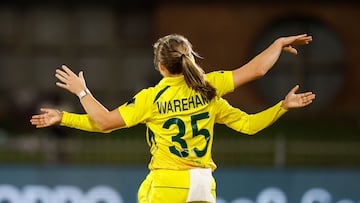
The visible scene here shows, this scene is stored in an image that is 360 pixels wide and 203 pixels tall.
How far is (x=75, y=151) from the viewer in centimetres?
1595

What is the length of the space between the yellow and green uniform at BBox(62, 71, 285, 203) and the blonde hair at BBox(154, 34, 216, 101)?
0.06 meters

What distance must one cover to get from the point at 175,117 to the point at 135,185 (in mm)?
5579

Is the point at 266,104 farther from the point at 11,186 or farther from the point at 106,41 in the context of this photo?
the point at 11,186

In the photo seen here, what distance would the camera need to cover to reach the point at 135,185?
14.0 meters

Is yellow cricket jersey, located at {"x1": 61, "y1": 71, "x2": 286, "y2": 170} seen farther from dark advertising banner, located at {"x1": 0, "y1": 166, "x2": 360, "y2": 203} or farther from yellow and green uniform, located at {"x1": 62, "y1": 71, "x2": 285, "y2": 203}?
dark advertising banner, located at {"x1": 0, "y1": 166, "x2": 360, "y2": 203}

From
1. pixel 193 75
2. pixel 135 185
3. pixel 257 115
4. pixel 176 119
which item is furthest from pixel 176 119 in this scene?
pixel 135 185

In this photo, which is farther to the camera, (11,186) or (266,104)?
(266,104)

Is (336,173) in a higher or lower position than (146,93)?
lower

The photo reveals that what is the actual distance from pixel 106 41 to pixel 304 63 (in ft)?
13.6

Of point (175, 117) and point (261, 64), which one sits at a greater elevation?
point (261, 64)

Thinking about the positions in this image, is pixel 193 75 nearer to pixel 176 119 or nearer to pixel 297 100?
pixel 176 119

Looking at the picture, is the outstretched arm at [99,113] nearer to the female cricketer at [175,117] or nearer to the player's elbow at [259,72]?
the female cricketer at [175,117]

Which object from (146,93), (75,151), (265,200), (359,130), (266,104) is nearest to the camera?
(146,93)

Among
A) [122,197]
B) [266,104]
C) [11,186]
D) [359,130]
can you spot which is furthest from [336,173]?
[266,104]
